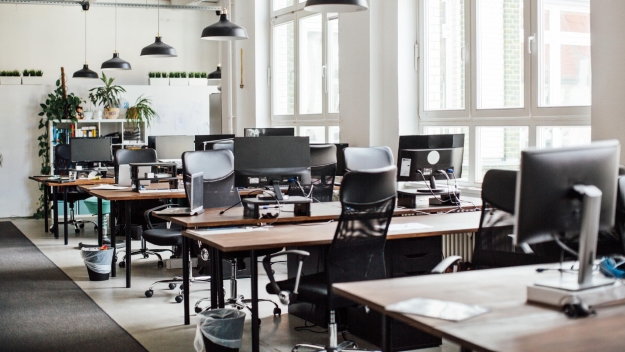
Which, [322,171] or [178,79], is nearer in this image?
[322,171]

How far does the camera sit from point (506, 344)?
212 centimetres

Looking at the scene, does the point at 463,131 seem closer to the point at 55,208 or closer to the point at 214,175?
the point at 214,175

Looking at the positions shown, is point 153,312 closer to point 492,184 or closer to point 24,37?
point 492,184

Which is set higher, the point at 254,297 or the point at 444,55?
the point at 444,55

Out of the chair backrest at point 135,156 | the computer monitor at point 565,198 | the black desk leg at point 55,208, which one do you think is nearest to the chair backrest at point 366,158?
the chair backrest at point 135,156

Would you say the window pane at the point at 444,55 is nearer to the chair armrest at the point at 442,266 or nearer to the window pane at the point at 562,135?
the window pane at the point at 562,135

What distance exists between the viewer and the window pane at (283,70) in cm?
1052

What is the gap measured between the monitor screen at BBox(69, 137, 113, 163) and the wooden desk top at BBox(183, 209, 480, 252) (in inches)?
229

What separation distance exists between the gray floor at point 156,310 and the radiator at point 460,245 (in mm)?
1540

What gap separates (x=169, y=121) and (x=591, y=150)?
10.9 meters

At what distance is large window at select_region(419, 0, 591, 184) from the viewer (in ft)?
19.7

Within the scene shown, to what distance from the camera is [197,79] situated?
44.1 ft

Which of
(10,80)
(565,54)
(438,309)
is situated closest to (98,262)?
(565,54)

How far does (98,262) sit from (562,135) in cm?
428
